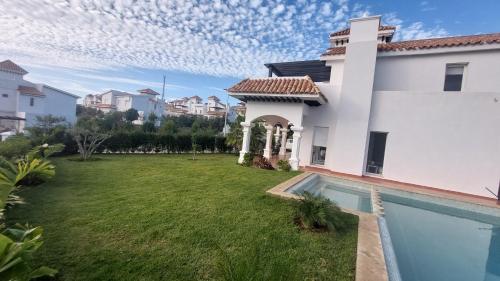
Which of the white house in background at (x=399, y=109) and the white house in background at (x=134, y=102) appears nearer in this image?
the white house in background at (x=399, y=109)

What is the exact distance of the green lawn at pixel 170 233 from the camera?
4.61 m

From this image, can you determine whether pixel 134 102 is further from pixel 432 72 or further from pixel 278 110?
pixel 432 72

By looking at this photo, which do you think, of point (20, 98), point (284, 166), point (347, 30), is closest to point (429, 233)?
point (284, 166)

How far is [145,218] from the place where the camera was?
6730 mm

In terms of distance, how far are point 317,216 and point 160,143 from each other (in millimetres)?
18581

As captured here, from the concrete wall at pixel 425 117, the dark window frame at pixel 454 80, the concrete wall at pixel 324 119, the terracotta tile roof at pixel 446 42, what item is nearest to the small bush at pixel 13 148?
the concrete wall at pixel 324 119

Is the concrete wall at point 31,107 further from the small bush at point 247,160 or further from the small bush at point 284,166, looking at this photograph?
the small bush at point 284,166

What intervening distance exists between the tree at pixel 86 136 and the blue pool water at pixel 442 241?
1769cm

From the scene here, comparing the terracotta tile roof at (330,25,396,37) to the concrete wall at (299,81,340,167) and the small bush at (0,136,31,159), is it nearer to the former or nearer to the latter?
the concrete wall at (299,81,340,167)

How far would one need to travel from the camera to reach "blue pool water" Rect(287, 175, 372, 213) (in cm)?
1084

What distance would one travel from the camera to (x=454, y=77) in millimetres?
15562

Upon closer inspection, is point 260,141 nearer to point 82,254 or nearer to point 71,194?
point 71,194

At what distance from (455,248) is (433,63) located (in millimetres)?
12781

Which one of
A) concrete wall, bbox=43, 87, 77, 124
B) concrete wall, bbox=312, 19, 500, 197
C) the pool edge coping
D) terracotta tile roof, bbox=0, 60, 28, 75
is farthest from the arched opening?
terracotta tile roof, bbox=0, 60, 28, 75
